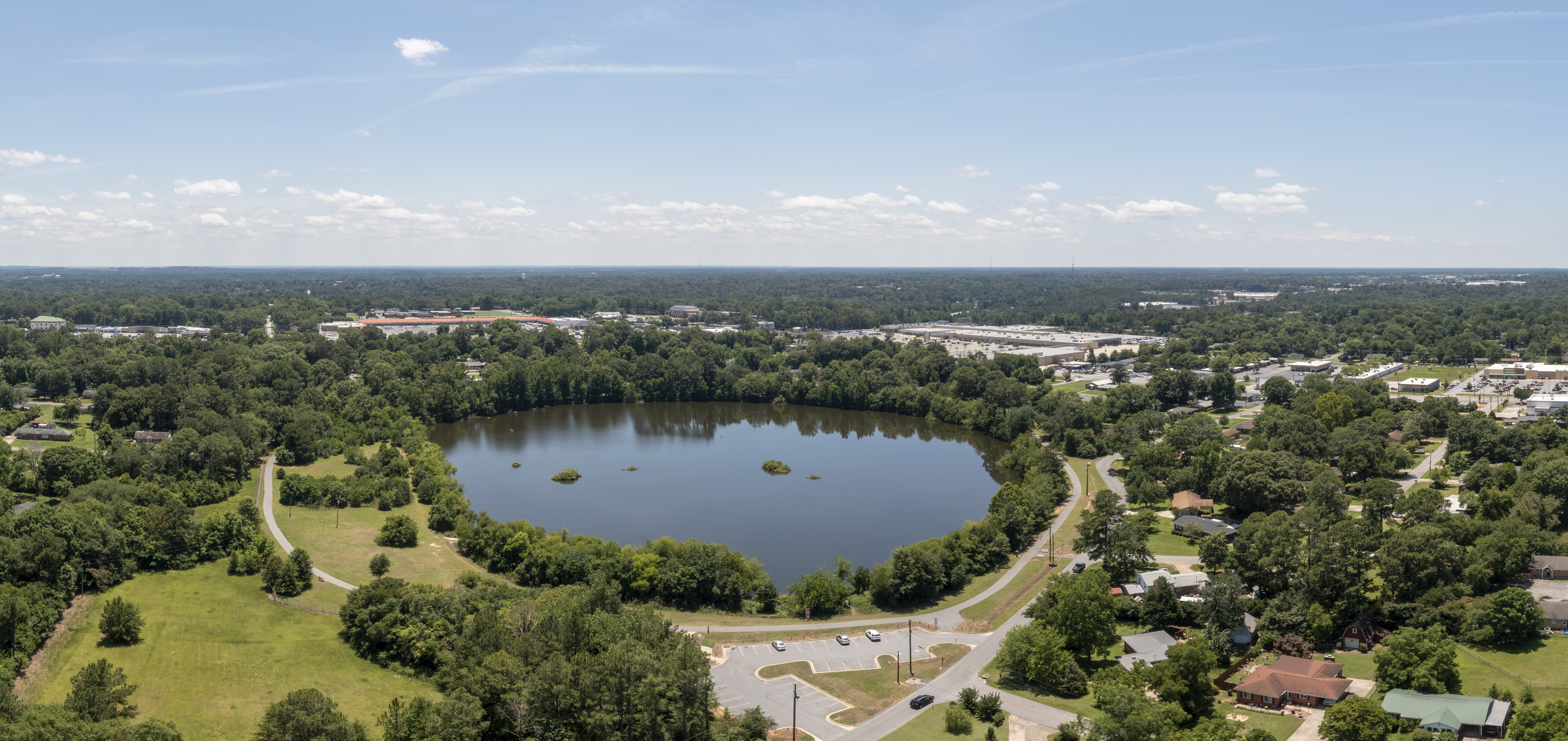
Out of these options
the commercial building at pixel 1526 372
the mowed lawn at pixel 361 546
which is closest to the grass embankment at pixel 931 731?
the mowed lawn at pixel 361 546

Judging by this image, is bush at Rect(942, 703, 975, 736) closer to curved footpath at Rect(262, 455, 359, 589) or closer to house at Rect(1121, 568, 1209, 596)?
house at Rect(1121, 568, 1209, 596)

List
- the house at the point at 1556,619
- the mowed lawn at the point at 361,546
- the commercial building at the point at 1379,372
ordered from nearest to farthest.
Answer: the house at the point at 1556,619
the mowed lawn at the point at 361,546
the commercial building at the point at 1379,372

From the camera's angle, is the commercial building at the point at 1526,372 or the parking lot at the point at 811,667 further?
the commercial building at the point at 1526,372

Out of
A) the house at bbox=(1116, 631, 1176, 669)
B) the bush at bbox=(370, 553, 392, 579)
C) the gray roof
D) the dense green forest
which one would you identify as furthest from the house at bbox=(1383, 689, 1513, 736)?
the bush at bbox=(370, 553, 392, 579)

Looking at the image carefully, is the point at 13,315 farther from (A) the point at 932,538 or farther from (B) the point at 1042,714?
(B) the point at 1042,714

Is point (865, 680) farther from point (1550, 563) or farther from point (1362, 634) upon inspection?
point (1550, 563)

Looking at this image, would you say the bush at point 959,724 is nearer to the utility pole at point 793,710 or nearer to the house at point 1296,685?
the utility pole at point 793,710
